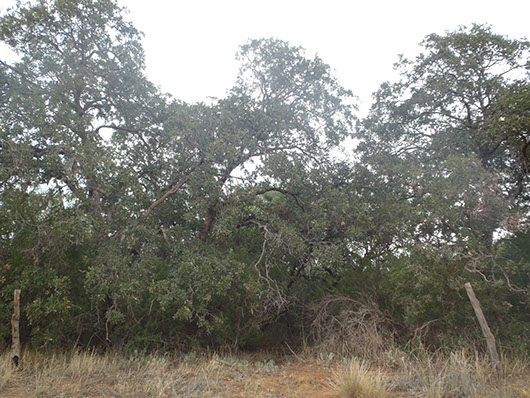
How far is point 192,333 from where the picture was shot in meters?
9.38

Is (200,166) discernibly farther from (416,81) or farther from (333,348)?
(416,81)

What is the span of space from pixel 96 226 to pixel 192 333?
3.91m

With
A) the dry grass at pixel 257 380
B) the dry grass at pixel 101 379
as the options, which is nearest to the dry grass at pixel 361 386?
the dry grass at pixel 257 380

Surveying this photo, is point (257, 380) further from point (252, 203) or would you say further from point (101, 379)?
point (252, 203)

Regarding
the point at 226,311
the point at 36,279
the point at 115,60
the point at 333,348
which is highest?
the point at 115,60

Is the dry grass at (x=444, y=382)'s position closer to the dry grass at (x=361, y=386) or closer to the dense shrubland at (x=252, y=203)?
the dry grass at (x=361, y=386)

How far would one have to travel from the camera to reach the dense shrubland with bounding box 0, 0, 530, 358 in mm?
7508

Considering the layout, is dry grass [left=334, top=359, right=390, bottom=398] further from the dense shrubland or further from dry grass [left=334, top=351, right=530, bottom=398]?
the dense shrubland

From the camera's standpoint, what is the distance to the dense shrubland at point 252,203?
7.51m

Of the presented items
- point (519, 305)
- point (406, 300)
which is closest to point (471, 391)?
point (406, 300)

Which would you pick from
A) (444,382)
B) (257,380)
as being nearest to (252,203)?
(257,380)

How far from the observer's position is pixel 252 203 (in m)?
8.86

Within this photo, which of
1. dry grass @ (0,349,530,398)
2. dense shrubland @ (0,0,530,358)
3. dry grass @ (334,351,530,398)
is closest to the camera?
dry grass @ (334,351,530,398)

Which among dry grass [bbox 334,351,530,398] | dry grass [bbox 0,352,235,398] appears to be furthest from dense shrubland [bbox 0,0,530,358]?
dry grass [bbox 334,351,530,398]
